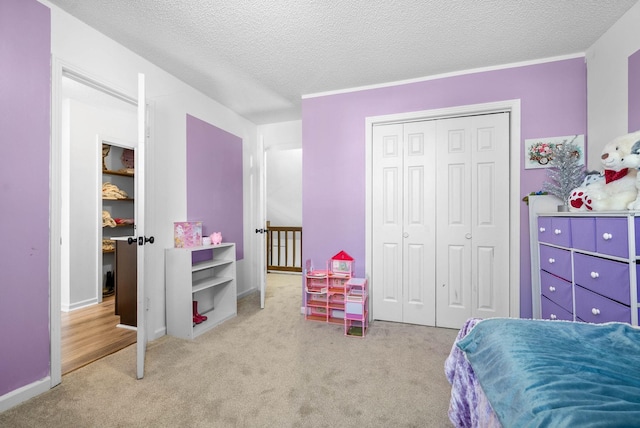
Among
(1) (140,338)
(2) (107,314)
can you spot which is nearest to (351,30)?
(1) (140,338)

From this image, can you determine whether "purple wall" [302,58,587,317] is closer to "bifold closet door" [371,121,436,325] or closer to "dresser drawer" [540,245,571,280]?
"bifold closet door" [371,121,436,325]

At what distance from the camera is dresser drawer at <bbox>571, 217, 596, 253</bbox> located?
167 cm

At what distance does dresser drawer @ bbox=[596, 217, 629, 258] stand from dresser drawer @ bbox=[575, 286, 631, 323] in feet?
0.88

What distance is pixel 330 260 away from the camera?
10.3 ft

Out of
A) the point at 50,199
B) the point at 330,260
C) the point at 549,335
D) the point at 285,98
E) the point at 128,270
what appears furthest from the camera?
the point at 285,98

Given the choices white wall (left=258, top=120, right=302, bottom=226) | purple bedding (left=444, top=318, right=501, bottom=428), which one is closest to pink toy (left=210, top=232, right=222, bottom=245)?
purple bedding (left=444, top=318, right=501, bottom=428)

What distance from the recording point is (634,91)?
192 centimetres

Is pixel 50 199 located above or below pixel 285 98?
below

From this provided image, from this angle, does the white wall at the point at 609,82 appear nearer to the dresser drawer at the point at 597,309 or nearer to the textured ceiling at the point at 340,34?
the textured ceiling at the point at 340,34

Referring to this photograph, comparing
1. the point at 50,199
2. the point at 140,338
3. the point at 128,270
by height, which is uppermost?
the point at 50,199

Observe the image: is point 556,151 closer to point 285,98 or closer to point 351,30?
point 351,30

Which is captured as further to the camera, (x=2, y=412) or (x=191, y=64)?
(x=191, y=64)

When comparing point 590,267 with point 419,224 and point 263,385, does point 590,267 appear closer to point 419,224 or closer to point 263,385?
point 419,224

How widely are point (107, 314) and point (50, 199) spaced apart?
2.02 m
